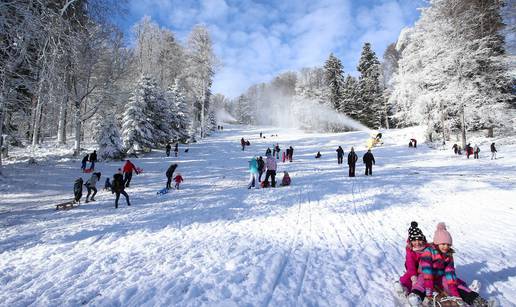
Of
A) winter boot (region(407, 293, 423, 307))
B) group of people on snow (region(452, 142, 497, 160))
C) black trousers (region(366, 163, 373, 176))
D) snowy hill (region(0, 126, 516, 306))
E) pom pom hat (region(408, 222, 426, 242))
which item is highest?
group of people on snow (region(452, 142, 497, 160))

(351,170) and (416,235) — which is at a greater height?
(351,170)

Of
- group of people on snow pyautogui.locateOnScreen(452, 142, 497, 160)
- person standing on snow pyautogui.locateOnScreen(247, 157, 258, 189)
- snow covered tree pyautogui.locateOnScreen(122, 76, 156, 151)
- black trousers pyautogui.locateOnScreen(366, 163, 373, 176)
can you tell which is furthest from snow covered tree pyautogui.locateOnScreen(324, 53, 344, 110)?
person standing on snow pyautogui.locateOnScreen(247, 157, 258, 189)

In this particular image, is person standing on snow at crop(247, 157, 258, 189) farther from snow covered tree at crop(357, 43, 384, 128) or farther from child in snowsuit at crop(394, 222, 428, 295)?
snow covered tree at crop(357, 43, 384, 128)

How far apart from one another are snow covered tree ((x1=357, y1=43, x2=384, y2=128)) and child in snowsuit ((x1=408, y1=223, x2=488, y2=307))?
44.9 meters

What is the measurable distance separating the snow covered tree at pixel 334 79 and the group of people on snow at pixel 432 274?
1877 inches

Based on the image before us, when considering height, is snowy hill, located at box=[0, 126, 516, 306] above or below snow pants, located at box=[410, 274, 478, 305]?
below

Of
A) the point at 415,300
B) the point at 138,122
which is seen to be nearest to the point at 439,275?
the point at 415,300

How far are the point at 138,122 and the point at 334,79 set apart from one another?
3623 centimetres

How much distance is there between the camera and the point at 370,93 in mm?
45688

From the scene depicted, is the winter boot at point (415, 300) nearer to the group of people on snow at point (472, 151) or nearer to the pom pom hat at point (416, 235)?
the pom pom hat at point (416, 235)

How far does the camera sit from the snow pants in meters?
3.84

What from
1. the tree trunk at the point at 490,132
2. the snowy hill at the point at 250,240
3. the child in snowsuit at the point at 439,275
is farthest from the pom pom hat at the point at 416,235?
the tree trunk at the point at 490,132

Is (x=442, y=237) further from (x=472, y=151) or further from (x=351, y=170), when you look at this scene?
(x=472, y=151)

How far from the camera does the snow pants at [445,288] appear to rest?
384cm
